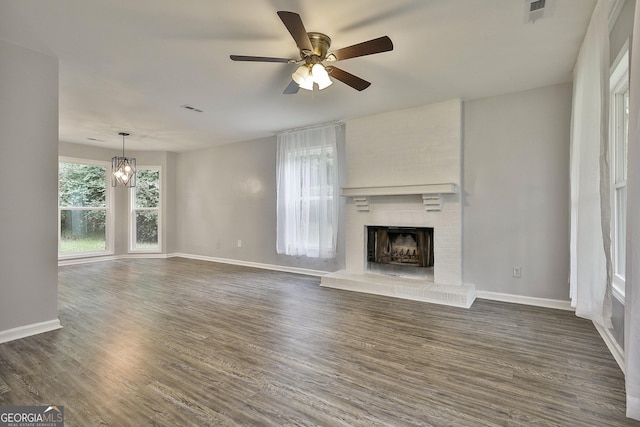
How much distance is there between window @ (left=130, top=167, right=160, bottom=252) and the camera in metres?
7.53

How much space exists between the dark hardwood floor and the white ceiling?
2.58m

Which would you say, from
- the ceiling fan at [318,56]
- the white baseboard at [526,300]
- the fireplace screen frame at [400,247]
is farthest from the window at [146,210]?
the white baseboard at [526,300]

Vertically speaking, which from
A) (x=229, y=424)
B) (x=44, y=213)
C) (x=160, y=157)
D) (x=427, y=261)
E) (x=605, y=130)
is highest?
(x=160, y=157)

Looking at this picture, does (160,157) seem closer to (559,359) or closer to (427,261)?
(427,261)

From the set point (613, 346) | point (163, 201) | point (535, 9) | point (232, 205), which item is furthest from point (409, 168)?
point (163, 201)

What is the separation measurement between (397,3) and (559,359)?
2915 mm

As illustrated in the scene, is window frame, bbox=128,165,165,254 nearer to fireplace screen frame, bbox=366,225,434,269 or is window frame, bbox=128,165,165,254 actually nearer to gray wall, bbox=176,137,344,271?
gray wall, bbox=176,137,344,271

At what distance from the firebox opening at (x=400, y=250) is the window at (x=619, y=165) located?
1.96 metres

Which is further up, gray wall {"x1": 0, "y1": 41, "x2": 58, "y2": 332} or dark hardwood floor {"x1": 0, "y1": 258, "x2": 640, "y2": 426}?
gray wall {"x1": 0, "y1": 41, "x2": 58, "y2": 332}

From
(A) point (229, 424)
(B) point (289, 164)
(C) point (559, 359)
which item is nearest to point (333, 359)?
(A) point (229, 424)

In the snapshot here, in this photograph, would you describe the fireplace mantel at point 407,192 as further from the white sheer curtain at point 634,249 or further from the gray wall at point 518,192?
the white sheer curtain at point 634,249

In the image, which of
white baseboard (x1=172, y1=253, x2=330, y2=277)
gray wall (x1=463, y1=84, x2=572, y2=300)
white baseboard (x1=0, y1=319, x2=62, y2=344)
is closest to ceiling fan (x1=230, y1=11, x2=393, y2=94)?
gray wall (x1=463, y1=84, x2=572, y2=300)

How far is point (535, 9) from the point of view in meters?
2.24

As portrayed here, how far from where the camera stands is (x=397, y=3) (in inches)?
86.4
